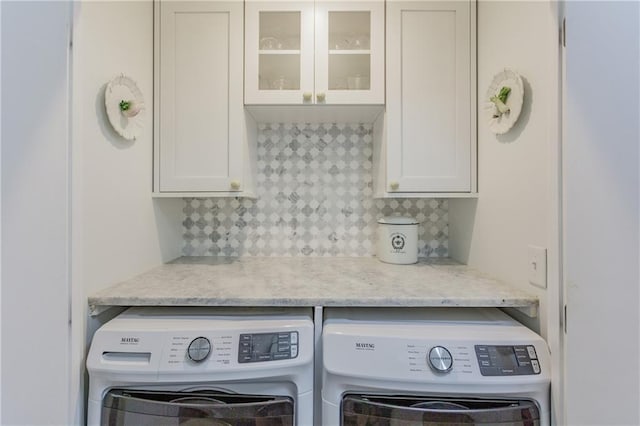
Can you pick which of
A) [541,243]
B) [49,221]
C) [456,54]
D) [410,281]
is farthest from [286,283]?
[456,54]

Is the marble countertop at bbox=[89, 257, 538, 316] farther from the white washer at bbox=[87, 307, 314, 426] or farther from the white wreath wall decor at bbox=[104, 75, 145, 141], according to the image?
the white wreath wall decor at bbox=[104, 75, 145, 141]

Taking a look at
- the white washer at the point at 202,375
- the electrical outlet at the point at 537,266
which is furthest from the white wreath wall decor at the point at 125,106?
the electrical outlet at the point at 537,266

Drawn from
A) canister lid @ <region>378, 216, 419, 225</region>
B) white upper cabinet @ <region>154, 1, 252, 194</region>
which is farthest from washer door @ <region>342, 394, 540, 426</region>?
white upper cabinet @ <region>154, 1, 252, 194</region>

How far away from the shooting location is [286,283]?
3.75ft

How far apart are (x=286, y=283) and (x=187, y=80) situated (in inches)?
40.0

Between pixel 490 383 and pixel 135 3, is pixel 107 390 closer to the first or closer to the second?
pixel 490 383

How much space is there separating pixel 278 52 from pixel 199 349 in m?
1.25

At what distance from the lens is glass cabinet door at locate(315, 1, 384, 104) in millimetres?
1352

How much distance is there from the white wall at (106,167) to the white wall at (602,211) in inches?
55.3

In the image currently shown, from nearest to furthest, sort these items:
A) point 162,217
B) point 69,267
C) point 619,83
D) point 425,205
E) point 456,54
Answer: point 619,83
point 69,267
point 456,54
point 162,217
point 425,205

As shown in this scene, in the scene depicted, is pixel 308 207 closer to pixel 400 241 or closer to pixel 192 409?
pixel 400 241

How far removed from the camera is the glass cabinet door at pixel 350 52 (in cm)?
135

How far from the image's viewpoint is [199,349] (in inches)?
34.7

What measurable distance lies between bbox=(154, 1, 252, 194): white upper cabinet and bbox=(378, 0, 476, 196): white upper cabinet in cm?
70
